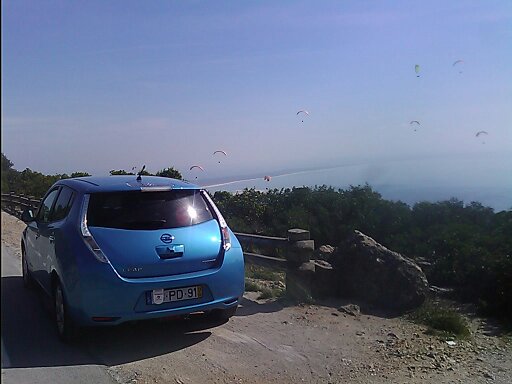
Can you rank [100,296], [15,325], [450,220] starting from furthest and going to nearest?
[450,220], [15,325], [100,296]

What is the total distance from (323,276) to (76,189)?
3.62 m

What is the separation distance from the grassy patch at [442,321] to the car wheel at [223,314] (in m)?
2.36

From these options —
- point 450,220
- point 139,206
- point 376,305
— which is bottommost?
point 376,305

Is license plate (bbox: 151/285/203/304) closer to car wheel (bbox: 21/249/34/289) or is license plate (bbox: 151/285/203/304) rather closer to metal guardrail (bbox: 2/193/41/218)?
metal guardrail (bbox: 2/193/41/218)

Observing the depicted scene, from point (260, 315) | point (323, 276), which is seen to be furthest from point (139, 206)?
point (323, 276)

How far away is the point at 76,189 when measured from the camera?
586 cm

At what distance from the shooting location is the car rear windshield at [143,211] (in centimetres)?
538

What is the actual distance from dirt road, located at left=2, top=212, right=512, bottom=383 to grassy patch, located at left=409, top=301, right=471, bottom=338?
0.16 meters

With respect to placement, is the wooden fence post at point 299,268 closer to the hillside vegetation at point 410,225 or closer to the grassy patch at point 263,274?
the grassy patch at point 263,274

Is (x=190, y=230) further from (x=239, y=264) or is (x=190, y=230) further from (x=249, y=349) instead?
(x=249, y=349)

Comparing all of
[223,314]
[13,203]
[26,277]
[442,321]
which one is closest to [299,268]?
[223,314]

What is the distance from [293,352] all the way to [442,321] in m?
2.15

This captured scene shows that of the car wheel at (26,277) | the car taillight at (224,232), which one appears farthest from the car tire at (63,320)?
the car wheel at (26,277)

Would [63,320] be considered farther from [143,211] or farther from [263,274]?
[263,274]
